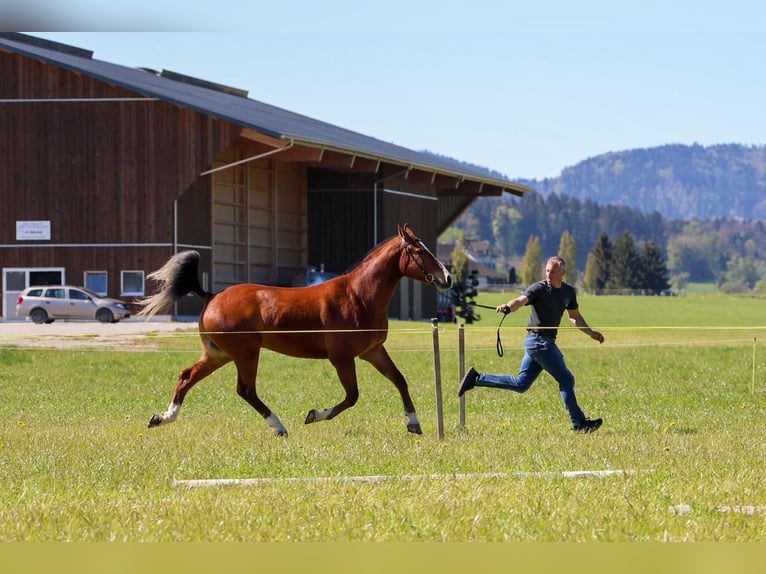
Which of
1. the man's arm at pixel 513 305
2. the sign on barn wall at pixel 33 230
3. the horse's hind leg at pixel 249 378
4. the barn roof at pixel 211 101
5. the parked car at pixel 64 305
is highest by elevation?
the barn roof at pixel 211 101

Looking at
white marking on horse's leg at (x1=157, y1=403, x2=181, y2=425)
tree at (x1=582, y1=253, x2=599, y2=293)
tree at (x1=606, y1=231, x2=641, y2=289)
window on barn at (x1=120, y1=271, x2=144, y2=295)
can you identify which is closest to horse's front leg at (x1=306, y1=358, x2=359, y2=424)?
white marking on horse's leg at (x1=157, y1=403, x2=181, y2=425)

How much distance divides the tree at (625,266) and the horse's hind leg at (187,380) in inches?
6420

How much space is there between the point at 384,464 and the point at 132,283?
3626 centimetres

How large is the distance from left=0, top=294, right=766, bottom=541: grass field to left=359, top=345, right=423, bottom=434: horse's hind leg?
257 mm

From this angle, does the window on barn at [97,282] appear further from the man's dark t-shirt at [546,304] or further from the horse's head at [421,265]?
the man's dark t-shirt at [546,304]

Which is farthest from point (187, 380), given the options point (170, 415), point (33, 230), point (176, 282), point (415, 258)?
point (33, 230)

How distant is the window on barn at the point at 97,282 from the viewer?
46.9 metres

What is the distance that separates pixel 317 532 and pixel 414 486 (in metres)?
1.96

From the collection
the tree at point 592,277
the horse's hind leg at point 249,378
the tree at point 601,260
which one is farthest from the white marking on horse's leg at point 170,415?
the tree at point 601,260

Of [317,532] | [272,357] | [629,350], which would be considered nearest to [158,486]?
[317,532]

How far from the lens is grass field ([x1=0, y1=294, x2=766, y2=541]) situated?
872cm

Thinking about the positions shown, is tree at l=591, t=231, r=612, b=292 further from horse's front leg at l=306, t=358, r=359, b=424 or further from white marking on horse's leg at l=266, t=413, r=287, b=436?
white marking on horse's leg at l=266, t=413, r=287, b=436

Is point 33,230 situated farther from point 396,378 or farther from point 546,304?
point 546,304

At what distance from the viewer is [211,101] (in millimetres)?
51812
